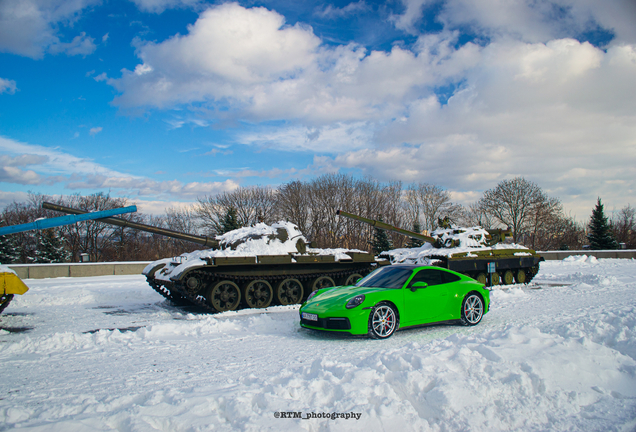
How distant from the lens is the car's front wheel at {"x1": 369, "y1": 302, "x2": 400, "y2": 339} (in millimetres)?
6363

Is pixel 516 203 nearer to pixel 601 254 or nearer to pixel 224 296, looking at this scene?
pixel 601 254

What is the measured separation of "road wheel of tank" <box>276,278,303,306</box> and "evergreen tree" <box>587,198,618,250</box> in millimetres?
35291

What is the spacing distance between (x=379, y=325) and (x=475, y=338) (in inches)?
64.8

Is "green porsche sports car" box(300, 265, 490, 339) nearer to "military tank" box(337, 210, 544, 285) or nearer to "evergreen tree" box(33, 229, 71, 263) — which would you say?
"military tank" box(337, 210, 544, 285)

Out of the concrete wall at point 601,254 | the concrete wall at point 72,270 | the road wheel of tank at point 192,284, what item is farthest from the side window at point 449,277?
the concrete wall at point 601,254

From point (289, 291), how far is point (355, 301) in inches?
227

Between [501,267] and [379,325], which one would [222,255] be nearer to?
[379,325]

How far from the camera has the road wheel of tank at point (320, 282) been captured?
40.5ft

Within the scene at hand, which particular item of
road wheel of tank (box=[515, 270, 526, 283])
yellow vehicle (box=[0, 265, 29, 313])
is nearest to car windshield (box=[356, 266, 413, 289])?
yellow vehicle (box=[0, 265, 29, 313])

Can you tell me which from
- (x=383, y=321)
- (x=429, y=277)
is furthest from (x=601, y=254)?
(x=383, y=321)

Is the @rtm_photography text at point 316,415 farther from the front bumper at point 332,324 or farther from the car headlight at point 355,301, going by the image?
the car headlight at point 355,301

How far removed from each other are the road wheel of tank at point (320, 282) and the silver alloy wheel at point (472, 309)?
18.4 feet

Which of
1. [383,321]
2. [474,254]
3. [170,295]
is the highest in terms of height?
[474,254]

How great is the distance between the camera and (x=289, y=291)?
11922mm
